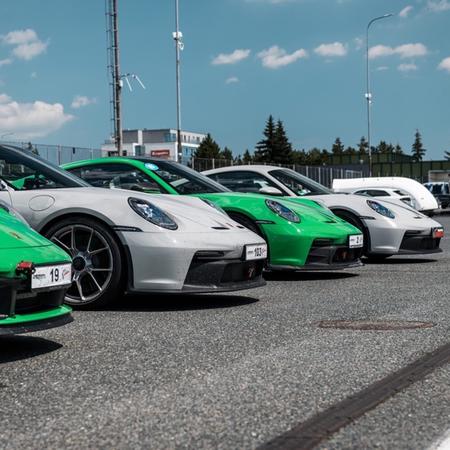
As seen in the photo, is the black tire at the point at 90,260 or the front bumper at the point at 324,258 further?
the front bumper at the point at 324,258

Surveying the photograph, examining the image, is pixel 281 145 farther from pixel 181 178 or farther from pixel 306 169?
pixel 181 178

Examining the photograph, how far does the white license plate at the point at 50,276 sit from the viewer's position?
4.52 m

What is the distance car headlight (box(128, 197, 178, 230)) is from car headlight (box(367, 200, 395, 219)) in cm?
487

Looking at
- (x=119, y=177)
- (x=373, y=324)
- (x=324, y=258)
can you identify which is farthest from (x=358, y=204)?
(x=373, y=324)

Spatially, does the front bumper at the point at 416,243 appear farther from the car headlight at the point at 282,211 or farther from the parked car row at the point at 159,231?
the car headlight at the point at 282,211

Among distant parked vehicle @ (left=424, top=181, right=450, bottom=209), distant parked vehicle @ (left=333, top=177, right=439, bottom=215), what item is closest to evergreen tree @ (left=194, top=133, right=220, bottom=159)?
distant parked vehicle @ (left=424, top=181, right=450, bottom=209)

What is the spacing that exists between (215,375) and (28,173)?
11.3ft

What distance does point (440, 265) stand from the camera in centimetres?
1042

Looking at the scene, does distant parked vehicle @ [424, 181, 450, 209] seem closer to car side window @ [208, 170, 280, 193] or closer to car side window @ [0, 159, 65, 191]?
car side window @ [208, 170, 280, 193]

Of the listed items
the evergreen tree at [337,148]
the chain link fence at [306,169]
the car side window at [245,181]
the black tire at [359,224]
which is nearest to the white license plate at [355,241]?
the black tire at [359,224]

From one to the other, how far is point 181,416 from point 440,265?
7.68 metres

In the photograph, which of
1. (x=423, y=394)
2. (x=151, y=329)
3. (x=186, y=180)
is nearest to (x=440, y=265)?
(x=186, y=180)

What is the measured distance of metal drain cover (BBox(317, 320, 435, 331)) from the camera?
540 centimetres

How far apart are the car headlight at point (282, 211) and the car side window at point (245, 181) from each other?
72.8 inches
